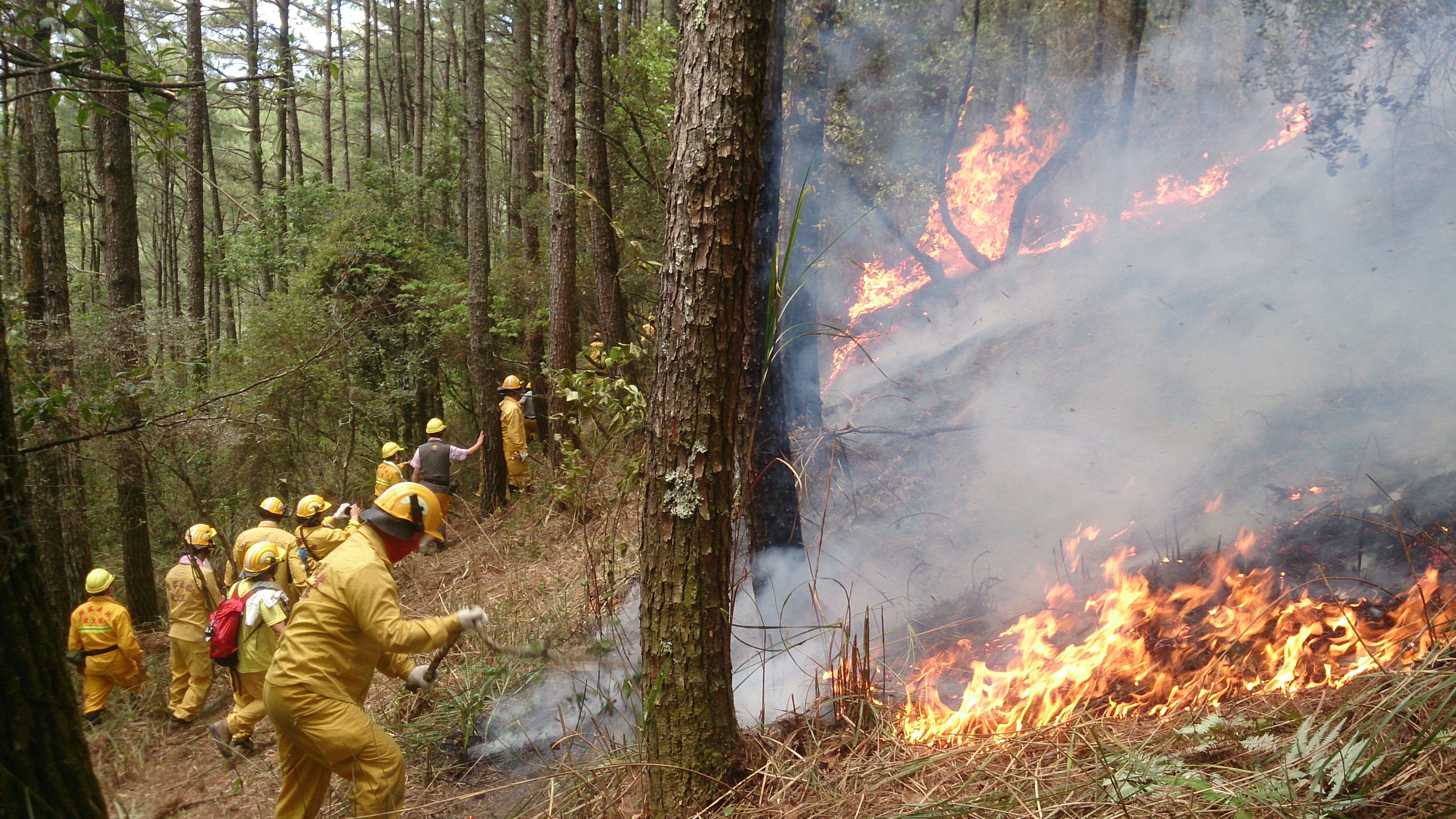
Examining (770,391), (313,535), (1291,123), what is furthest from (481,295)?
(1291,123)

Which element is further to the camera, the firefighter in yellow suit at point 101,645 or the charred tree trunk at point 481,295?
the charred tree trunk at point 481,295

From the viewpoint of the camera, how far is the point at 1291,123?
847cm

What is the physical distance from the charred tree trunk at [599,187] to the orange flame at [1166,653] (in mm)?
6248

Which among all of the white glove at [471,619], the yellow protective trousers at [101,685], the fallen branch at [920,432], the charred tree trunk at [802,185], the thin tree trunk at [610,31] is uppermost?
the thin tree trunk at [610,31]

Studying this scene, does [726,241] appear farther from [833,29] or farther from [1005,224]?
[1005,224]

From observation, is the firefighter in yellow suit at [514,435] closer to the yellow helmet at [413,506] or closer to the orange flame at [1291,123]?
the yellow helmet at [413,506]

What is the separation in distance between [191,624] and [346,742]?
434cm

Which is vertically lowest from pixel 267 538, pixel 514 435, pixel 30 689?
pixel 267 538

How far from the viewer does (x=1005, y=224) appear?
32.0ft

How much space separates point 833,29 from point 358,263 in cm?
1052

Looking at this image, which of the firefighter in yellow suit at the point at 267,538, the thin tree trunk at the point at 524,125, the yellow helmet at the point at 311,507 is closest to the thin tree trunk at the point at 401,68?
the thin tree trunk at the point at 524,125

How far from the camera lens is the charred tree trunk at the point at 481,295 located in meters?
10.2

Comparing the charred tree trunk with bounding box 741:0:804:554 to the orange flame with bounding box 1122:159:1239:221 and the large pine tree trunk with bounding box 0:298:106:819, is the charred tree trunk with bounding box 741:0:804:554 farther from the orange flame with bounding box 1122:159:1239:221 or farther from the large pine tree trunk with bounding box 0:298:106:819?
the orange flame with bounding box 1122:159:1239:221

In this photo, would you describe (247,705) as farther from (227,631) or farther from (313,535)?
(313,535)
